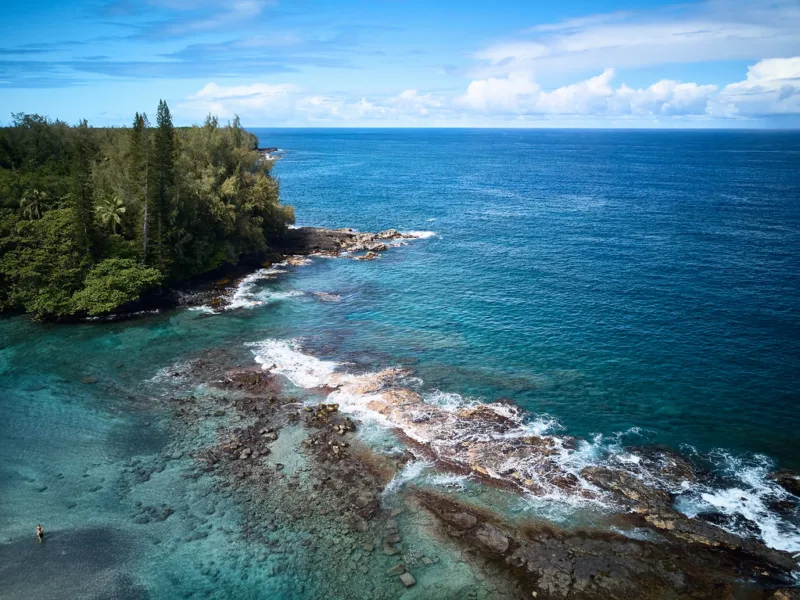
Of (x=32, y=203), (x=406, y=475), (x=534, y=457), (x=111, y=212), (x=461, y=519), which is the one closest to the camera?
(x=461, y=519)

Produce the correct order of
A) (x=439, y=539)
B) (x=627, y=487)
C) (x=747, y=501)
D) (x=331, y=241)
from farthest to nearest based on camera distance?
(x=331, y=241) → (x=627, y=487) → (x=747, y=501) → (x=439, y=539)

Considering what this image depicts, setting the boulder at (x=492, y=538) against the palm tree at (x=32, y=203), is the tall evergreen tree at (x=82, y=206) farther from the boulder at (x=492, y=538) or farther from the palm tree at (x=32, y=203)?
the boulder at (x=492, y=538)

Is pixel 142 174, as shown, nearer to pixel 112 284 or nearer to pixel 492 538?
pixel 112 284

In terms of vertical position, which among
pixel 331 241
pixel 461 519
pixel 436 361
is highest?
pixel 331 241

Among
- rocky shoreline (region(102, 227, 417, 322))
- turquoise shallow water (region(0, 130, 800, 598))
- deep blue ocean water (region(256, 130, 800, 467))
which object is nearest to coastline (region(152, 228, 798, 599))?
turquoise shallow water (region(0, 130, 800, 598))

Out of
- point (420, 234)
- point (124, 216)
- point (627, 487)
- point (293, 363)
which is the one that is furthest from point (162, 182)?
point (627, 487)

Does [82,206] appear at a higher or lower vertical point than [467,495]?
higher

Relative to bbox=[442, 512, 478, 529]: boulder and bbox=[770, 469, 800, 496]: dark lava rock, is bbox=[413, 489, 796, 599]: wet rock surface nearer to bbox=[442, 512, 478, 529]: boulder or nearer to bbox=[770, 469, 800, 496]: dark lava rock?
bbox=[442, 512, 478, 529]: boulder
